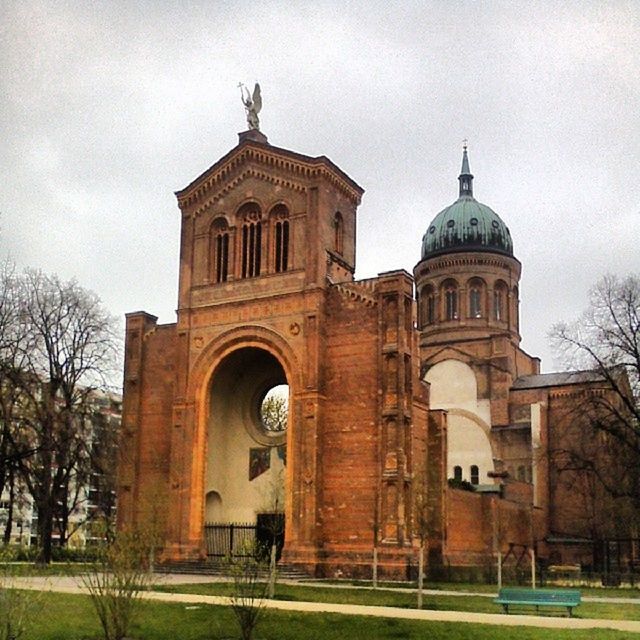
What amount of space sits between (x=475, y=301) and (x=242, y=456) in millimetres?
27926

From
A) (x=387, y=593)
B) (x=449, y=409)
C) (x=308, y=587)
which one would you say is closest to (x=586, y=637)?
(x=387, y=593)

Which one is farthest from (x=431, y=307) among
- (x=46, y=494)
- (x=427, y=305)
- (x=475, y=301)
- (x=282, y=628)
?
(x=282, y=628)

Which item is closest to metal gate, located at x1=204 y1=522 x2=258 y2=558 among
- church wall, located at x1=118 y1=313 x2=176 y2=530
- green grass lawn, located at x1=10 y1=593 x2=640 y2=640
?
church wall, located at x1=118 y1=313 x2=176 y2=530

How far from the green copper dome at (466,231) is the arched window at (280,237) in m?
27.8

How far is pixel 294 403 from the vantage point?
39125 mm

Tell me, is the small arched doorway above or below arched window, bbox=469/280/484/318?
below

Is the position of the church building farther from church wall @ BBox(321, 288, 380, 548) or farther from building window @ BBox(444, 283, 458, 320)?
building window @ BBox(444, 283, 458, 320)

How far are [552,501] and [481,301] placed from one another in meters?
17.7

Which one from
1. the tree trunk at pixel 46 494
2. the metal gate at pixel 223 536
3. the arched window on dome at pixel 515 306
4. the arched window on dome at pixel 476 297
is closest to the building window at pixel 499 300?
the arched window on dome at pixel 515 306

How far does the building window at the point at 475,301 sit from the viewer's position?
6612 cm

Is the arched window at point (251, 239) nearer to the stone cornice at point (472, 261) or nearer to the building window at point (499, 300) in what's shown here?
the stone cornice at point (472, 261)

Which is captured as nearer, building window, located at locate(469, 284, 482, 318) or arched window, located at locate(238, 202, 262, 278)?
arched window, located at locate(238, 202, 262, 278)

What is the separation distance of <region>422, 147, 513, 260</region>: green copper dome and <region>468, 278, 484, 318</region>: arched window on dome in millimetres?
2571

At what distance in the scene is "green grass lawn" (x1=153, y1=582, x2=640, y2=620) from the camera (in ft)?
77.6
